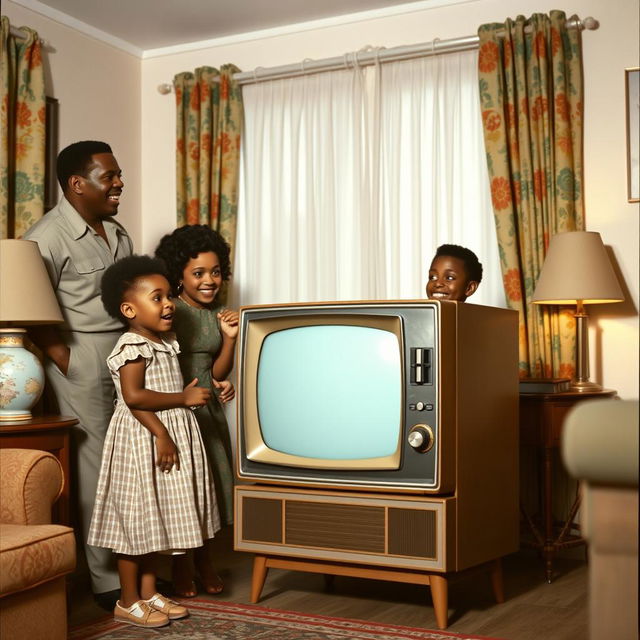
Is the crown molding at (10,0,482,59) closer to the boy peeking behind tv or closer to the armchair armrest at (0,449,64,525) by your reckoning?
the boy peeking behind tv

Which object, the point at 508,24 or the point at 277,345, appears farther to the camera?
the point at 508,24

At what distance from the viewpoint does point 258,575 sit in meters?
2.56

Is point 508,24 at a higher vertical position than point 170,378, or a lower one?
higher

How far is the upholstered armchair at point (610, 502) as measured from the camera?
904 millimetres

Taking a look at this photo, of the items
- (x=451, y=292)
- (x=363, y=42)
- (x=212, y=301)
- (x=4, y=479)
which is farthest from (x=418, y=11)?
(x=4, y=479)

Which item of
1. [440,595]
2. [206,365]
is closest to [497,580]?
[440,595]

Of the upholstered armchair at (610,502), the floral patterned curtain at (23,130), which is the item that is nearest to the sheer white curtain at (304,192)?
the floral patterned curtain at (23,130)

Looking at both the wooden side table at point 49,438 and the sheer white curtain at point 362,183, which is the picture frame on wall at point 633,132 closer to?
the sheer white curtain at point 362,183

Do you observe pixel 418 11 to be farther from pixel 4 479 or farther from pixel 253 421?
pixel 4 479

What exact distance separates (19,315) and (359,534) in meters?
1.12

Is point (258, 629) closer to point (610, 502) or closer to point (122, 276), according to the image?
point (122, 276)

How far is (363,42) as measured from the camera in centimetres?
371

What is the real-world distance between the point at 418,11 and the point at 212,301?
159 centimetres

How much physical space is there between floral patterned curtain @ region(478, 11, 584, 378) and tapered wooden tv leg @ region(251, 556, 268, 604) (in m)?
1.29
